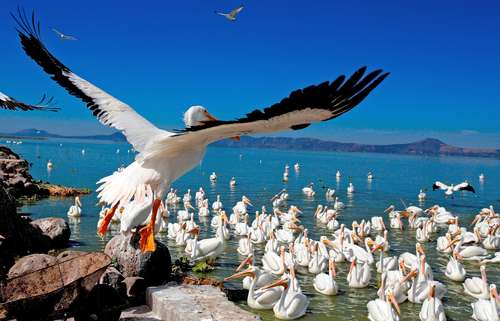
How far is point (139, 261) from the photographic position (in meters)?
7.64

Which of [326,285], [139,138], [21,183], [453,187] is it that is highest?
[139,138]

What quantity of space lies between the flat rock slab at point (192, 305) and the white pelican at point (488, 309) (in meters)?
4.00

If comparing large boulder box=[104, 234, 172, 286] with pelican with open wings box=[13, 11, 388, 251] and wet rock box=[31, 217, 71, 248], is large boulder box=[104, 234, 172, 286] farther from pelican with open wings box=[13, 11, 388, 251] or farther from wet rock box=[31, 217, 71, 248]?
wet rock box=[31, 217, 71, 248]

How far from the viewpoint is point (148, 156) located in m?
5.90

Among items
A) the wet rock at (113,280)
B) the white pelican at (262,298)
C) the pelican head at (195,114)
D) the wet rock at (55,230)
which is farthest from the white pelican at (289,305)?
the wet rock at (55,230)

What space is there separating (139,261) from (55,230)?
431 cm

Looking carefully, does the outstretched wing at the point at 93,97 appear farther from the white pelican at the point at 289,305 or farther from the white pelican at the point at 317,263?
the white pelican at the point at 317,263

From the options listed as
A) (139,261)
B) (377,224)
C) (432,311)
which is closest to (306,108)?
(139,261)

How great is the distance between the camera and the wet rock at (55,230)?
11.0 metres

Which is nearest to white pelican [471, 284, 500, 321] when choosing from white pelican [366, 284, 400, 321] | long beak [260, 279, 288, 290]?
white pelican [366, 284, 400, 321]

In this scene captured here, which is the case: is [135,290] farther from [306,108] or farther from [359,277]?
[359,277]

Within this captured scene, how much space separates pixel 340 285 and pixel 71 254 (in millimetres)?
5591

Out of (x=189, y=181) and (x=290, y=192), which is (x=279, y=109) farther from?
(x=189, y=181)

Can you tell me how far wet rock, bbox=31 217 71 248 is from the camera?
11.0 meters
